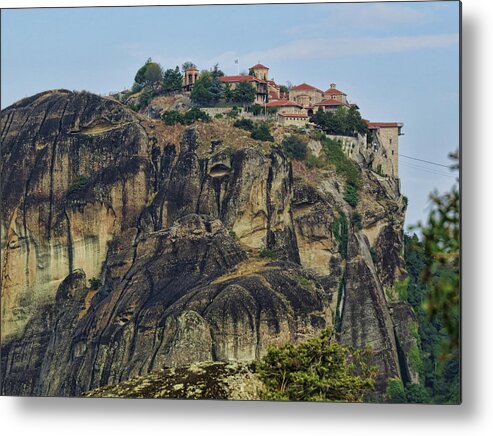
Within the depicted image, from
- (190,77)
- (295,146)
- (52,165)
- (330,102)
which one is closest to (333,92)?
(330,102)

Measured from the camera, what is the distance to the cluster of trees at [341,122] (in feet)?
106

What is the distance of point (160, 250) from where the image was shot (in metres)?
33.1

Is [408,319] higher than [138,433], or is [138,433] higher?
[408,319]

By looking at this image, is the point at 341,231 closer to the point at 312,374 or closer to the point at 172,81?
the point at 172,81

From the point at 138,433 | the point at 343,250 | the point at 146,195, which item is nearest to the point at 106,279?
the point at 146,195

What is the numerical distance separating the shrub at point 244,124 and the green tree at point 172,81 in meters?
1.18

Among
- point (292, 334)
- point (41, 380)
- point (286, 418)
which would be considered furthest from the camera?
point (41, 380)

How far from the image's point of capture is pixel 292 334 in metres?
31.1

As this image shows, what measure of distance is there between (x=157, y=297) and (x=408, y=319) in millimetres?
4173

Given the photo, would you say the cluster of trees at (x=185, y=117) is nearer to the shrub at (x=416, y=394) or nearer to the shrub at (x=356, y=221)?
the shrub at (x=356, y=221)

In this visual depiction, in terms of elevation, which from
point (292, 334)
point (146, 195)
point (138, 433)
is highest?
point (146, 195)

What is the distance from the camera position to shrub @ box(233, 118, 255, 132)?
34031 millimetres

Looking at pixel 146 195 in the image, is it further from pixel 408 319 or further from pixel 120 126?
pixel 408 319

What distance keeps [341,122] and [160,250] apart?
377 centimetres
